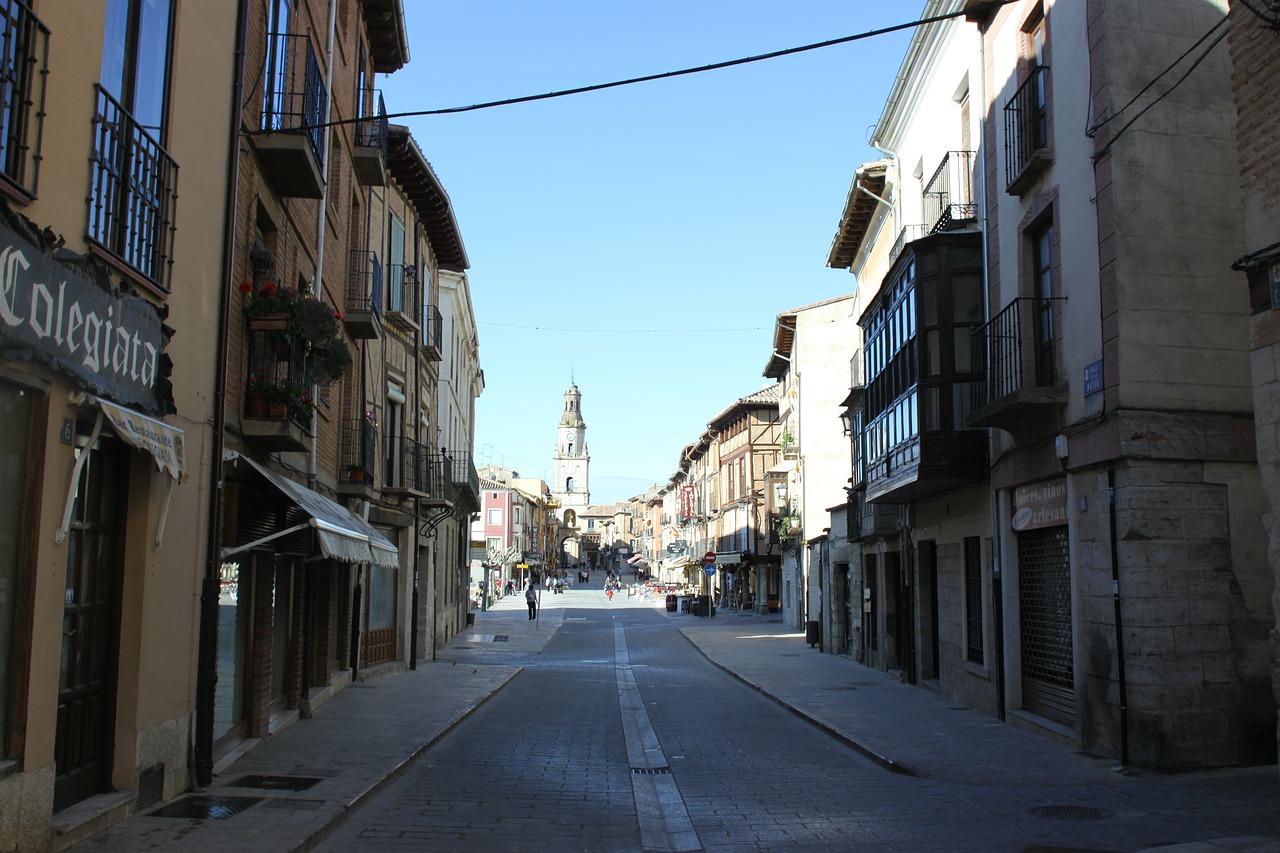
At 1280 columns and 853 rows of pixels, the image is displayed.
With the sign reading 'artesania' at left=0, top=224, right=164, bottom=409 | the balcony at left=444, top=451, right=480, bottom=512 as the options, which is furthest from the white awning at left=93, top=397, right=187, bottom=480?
the balcony at left=444, top=451, right=480, bottom=512

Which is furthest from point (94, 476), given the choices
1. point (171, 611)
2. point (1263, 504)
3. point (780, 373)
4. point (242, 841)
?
point (780, 373)

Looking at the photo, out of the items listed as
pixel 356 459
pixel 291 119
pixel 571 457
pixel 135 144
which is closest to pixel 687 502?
pixel 356 459

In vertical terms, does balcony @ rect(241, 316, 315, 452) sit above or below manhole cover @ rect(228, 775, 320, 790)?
above

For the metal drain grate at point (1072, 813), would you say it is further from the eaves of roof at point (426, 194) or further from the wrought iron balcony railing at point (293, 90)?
the eaves of roof at point (426, 194)

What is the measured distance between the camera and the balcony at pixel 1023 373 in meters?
12.4

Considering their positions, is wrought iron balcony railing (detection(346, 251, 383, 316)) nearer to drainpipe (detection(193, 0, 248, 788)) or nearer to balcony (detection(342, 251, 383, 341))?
balcony (detection(342, 251, 383, 341))

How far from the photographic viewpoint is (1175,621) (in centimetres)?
1067

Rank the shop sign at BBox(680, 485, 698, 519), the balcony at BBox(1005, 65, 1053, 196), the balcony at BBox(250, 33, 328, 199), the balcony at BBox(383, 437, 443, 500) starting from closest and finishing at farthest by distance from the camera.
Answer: the balcony at BBox(250, 33, 328, 199), the balcony at BBox(1005, 65, 1053, 196), the balcony at BBox(383, 437, 443, 500), the shop sign at BBox(680, 485, 698, 519)

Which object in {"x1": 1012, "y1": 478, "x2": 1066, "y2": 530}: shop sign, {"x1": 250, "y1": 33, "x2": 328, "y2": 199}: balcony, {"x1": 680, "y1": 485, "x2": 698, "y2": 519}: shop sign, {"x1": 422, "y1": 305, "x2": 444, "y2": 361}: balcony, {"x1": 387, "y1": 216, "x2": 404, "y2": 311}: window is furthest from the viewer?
{"x1": 680, "y1": 485, "x2": 698, "y2": 519}: shop sign

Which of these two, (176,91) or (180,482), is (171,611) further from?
(176,91)

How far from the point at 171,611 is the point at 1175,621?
9395mm

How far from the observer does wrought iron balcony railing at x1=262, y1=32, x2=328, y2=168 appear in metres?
11.5

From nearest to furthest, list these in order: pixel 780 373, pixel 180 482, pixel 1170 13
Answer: pixel 180 482 < pixel 1170 13 < pixel 780 373

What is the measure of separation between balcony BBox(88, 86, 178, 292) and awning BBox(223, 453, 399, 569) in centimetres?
251
